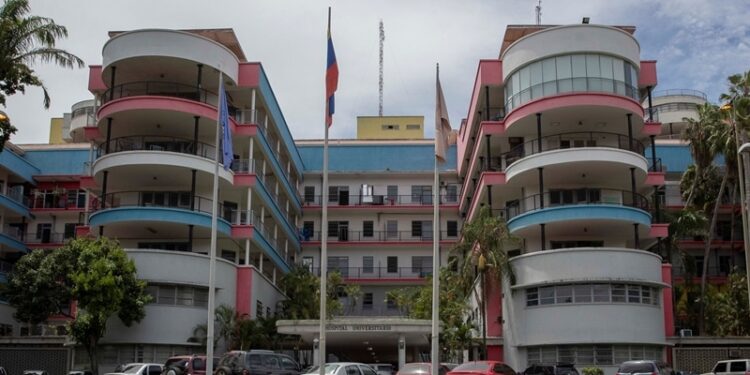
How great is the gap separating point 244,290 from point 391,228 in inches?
1052

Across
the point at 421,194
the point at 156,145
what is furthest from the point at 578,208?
the point at 421,194

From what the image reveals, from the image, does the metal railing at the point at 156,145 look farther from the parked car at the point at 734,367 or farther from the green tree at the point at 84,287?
the parked car at the point at 734,367

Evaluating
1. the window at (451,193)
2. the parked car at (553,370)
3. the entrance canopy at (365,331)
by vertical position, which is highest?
the window at (451,193)

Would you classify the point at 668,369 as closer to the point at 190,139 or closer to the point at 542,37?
the point at 542,37

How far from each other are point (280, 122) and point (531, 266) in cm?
2414

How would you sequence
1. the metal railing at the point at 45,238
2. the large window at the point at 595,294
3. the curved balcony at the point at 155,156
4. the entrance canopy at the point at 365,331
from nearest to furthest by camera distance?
the entrance canopy at the point at 365,331
the large window at the point at 595,294
the curved balcony at the point at 155,156
the metal railing at the point at 45,238

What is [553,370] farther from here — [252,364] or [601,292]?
[252,364]

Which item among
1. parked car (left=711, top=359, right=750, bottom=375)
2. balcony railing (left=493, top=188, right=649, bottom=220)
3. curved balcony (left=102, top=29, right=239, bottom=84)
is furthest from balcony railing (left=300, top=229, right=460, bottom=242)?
parked car (left=711, top=359, right=750, bottom=375)

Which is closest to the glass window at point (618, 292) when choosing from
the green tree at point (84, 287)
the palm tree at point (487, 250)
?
the palm tree at point (487, 250)

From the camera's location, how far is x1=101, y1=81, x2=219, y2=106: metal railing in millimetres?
53719

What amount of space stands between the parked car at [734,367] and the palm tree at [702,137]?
20.8 m

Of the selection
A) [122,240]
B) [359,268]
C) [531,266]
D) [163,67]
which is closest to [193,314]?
[122,240]

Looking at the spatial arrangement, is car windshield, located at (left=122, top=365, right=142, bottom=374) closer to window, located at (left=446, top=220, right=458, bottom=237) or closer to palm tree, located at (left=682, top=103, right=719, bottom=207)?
palm tree, located at (left=682, top=103, right=719, bottom=207)

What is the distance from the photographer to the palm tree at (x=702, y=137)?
57.3 metres
